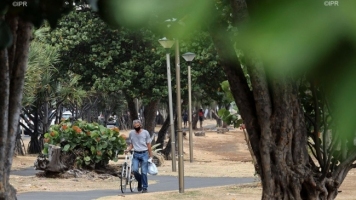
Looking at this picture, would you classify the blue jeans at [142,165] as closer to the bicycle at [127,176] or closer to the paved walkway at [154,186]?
the bicycle at [127,176]

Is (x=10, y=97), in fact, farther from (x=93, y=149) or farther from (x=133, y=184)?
(x=93, y=149)

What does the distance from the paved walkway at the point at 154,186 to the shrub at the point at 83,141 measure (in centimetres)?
134

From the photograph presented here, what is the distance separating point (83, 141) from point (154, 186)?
8.99 ft

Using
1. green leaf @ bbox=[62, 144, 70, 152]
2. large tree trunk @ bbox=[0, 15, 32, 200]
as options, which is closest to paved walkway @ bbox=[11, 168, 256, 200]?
green leaf @ bbox=[62, 144, 70, 152]

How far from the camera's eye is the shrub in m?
20.4

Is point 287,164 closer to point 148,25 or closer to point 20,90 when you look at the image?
point 20,90

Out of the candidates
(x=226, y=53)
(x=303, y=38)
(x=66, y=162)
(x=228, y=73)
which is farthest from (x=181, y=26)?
(x=66, y=162)

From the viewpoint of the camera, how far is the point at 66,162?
20.5 metres

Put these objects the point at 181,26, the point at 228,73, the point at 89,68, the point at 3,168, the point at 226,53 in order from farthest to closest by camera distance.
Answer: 1. the point at 89,68
2. the point at 228,73
3. the point at 226,53
4. the point at 3,168
5. the point at 181,26

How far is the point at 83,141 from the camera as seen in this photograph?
2053 cm

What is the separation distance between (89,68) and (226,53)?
22.9 meters

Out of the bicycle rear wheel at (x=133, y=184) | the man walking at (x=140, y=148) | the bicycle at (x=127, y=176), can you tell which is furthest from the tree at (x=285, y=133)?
the bicycle rear wheel at (x=133, y=184)

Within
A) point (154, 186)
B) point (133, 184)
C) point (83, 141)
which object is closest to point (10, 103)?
point (133, 184)

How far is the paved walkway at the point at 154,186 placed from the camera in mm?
15752
